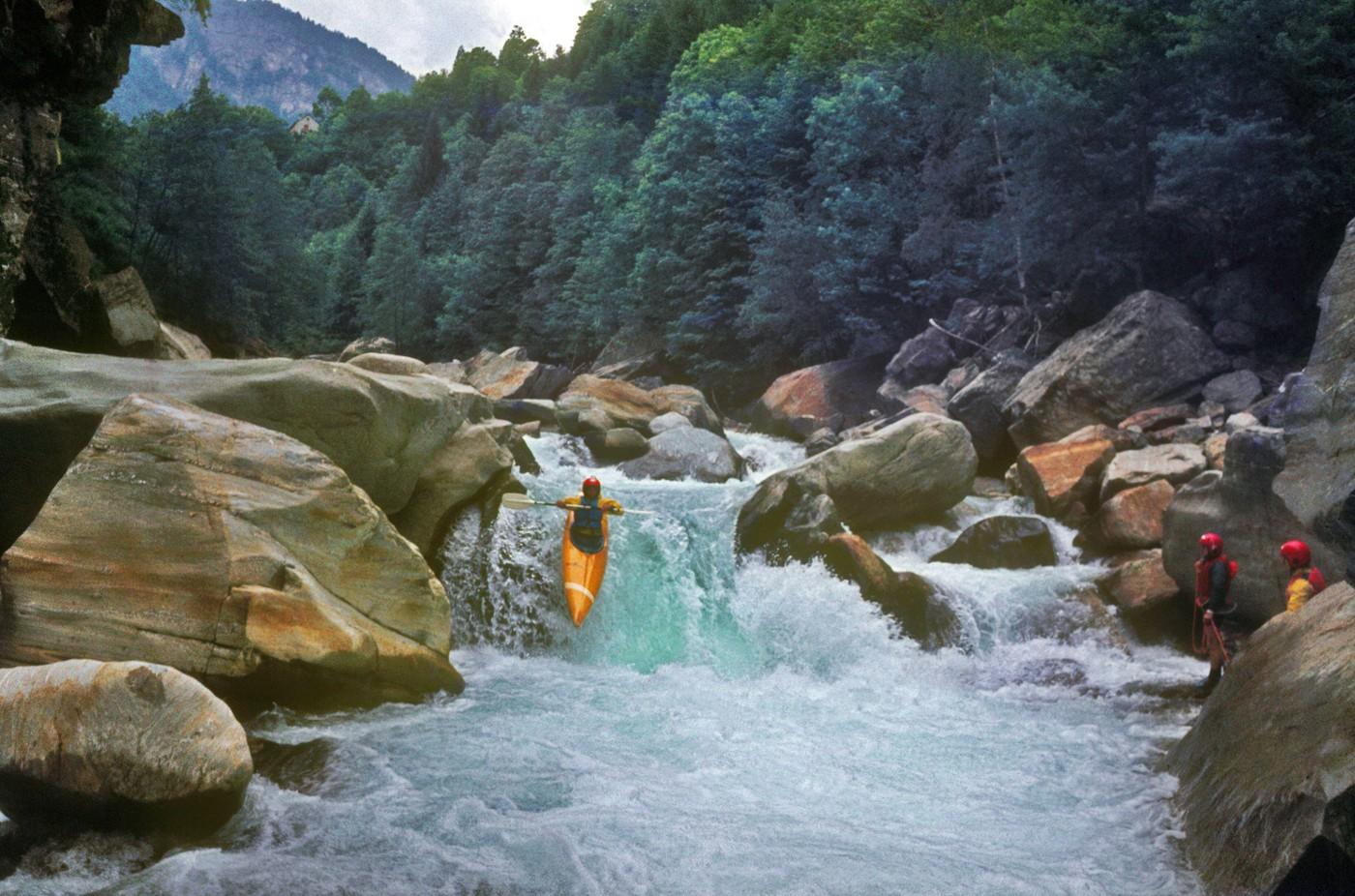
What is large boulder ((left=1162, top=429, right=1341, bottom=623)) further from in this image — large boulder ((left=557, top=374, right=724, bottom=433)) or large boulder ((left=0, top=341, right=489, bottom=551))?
large boulder ((left=557, top=374, right=724, bottom=433))

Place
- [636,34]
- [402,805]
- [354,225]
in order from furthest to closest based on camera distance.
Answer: [354,225] → [636,34] → [402,805]

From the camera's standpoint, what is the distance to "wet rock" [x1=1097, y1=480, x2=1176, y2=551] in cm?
1120

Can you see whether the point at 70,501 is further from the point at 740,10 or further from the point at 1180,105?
the point at 740,10

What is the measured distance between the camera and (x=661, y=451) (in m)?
16.0

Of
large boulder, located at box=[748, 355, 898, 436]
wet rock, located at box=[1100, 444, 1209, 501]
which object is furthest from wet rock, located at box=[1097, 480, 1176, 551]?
large boulder, located at box=[748, 355, 898, 436]

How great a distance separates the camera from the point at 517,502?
10.4 metres

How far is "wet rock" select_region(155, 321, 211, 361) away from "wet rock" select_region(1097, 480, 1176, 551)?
13105 mm

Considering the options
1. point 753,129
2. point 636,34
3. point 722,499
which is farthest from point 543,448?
point 636,34

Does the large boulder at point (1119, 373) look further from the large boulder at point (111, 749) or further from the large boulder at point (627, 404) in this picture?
the large boulder at point (111, 749)

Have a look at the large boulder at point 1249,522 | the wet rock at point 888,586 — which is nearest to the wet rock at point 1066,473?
the large boulder at point 1249,522

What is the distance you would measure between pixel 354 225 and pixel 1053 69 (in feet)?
143

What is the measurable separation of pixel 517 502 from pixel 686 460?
574cm

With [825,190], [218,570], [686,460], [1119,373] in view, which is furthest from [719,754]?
[825,190]

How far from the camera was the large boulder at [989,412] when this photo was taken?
1656 cm
